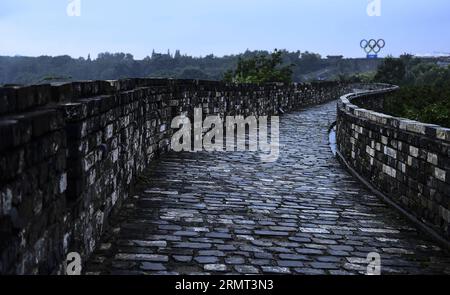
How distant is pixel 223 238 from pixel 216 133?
8771 mm

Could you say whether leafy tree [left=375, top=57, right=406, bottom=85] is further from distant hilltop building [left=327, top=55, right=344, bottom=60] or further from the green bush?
distant hilltop building [left=327, top=55, right=344, bottom=60]

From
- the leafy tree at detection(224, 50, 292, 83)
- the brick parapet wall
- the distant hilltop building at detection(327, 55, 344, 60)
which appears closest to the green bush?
the brick parapet wall

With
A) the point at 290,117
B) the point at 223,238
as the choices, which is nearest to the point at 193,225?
the point at 223,238

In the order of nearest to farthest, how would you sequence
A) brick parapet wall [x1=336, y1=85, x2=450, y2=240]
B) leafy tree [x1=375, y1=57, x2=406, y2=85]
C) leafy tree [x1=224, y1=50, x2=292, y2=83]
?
1. brick parapet wall [x1=336, y1=85, x2=450, y2=240]
2. leafy tree [x1=224, y1=50, x2=292, y2=83]
3. leafy tree [x1=375, y1=57, x2=406, y2=85]

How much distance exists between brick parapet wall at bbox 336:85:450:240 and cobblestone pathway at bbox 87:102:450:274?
10.3 inches

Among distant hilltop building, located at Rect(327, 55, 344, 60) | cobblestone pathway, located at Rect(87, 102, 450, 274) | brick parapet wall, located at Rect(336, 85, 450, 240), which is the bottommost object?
cobblestone pathway, located at Rect(87, 102, 450, 274)

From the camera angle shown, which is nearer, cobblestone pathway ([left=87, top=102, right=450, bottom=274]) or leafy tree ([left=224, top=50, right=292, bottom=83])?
cobblestone pathway ([left=87, top=102, right=450, bottom=274])

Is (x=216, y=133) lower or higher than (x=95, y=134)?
lower

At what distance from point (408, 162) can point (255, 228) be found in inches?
90.6

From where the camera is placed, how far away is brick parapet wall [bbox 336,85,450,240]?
18.8ft

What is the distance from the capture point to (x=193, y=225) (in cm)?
595
